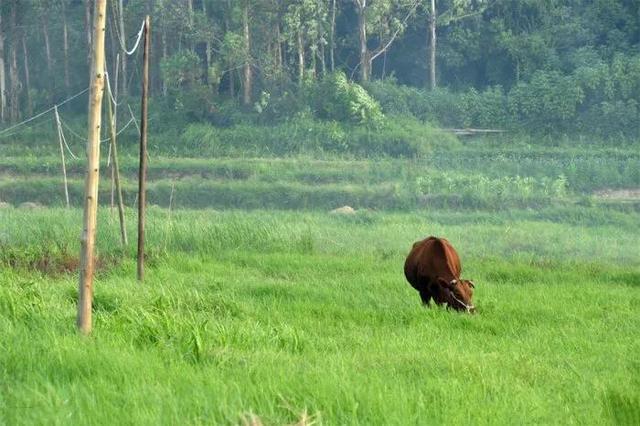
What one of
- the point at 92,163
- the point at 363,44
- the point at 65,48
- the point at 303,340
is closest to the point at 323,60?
the point at 363,44

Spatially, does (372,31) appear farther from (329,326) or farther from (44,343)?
(44,343)

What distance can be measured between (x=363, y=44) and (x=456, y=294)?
25777 millimetres

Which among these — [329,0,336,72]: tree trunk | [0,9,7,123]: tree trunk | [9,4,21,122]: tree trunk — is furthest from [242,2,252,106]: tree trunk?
[0,9,7,123]: tree trunk

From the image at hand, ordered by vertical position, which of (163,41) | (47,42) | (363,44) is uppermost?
(47,42)

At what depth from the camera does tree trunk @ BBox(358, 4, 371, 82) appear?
120 ft

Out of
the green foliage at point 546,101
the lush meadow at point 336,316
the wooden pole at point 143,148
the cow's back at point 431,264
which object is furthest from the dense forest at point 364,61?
the cow's back at point 431,264

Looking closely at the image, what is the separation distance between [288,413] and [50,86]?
36.9 meters

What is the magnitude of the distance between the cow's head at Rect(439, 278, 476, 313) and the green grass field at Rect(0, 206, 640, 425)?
0.27m

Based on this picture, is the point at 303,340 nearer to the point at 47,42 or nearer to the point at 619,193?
the point at 619,193

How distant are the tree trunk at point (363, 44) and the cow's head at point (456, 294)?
25618 mm

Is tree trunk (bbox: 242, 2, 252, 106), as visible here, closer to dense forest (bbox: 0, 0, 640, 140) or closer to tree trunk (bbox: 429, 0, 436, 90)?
dense forest (bbox: 0, 0, 640, 140)

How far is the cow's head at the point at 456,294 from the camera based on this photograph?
38.9 feet

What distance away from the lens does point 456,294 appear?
39.2 ft

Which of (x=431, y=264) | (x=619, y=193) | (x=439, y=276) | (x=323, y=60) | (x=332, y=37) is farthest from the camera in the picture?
(x=332, y=37)
